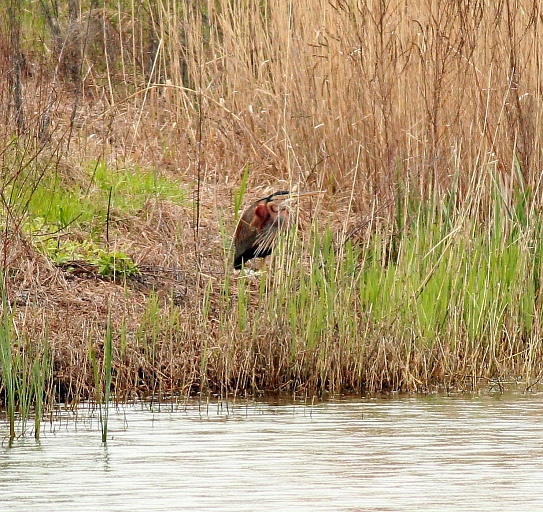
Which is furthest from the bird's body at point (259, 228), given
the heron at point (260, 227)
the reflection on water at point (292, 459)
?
the reflection on water at point (292, 459)

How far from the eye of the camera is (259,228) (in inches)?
293

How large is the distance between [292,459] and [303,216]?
427 centimetres

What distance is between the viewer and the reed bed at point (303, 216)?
20.1 ft

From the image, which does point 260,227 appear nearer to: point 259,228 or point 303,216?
point 259,228

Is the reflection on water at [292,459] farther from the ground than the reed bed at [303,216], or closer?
closer

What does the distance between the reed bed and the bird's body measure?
0.13 meters

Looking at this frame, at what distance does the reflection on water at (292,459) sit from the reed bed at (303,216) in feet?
1.10

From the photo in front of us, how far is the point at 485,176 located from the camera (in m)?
7.27

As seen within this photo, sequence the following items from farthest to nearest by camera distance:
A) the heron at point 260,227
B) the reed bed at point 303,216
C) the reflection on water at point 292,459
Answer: the heron at point 260,227, the reed bed at point 303,216, the reflection on water at point 292,459

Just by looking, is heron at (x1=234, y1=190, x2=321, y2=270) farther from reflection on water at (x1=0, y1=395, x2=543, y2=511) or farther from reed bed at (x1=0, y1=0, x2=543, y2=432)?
reflection on water at (x1=0, y1=395, x2=543, y2=511)

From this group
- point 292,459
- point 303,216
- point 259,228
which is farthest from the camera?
point 303,216

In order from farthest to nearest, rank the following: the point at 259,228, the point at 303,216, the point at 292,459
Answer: the point at 303,216
the point at 259,228
the point at 292,459

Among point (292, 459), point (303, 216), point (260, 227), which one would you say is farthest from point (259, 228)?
point (292, 459)

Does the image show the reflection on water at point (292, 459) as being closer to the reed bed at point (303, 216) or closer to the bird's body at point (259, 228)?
the reed bed at point (303, 216)
